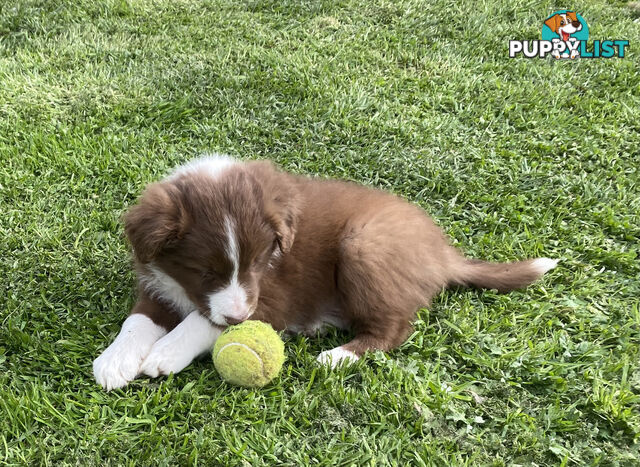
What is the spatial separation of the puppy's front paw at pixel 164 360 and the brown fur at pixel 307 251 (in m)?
0.26

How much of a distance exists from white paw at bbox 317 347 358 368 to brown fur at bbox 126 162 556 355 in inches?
2.0

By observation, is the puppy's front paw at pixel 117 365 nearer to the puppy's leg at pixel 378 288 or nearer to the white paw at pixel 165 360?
the white paw at pixel 165 360

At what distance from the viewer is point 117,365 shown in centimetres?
269

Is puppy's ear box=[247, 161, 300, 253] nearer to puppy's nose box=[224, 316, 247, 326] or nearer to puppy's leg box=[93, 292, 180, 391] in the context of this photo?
puppy's nose box=[224, 316, 247, 326]

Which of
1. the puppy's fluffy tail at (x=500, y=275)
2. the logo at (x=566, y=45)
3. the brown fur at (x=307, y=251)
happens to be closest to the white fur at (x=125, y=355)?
the brown fur at (x=307, y=251)

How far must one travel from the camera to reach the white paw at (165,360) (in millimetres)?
2725

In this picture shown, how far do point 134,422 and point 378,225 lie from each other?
1.61 meters

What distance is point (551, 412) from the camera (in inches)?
104

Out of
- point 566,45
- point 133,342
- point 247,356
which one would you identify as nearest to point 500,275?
point 247,356

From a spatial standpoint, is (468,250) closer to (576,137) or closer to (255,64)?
(576,137)

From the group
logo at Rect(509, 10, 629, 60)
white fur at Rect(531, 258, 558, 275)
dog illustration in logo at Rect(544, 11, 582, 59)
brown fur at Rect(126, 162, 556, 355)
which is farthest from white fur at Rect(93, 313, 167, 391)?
dog illustration in logo at Rect(544, 11, 582, 59)

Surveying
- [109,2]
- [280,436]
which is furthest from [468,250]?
[109,2]

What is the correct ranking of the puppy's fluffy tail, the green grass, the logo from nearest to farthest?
the green grass
the puppy's fluffy tail
the logo

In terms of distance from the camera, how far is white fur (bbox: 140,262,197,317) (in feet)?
9.70
